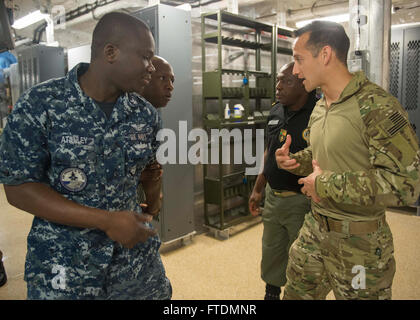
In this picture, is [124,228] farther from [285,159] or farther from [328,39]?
[328,39]

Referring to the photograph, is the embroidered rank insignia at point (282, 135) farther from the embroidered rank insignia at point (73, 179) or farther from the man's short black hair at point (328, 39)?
the embroidered rank insignia at point (73, 179)

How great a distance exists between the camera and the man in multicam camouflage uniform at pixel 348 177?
121 cm

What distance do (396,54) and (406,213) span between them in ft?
6.82

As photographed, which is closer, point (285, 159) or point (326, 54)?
point (326, 54)

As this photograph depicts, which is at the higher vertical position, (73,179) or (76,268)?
(73,179)

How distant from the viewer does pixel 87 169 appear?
1050 millimetres

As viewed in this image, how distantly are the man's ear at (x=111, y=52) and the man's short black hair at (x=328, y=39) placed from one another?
2.76 ft

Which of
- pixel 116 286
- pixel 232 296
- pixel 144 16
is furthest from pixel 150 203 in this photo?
pixel 144 16

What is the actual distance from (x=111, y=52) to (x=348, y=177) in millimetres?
944

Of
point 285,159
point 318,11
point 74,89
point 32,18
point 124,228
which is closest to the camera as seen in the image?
point 124,228

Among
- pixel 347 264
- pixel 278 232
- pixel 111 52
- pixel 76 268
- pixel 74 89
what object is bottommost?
pixel 278 232

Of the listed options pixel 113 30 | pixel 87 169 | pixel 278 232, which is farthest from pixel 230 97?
pixel 87 169

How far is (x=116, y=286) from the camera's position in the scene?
1.13 metres
